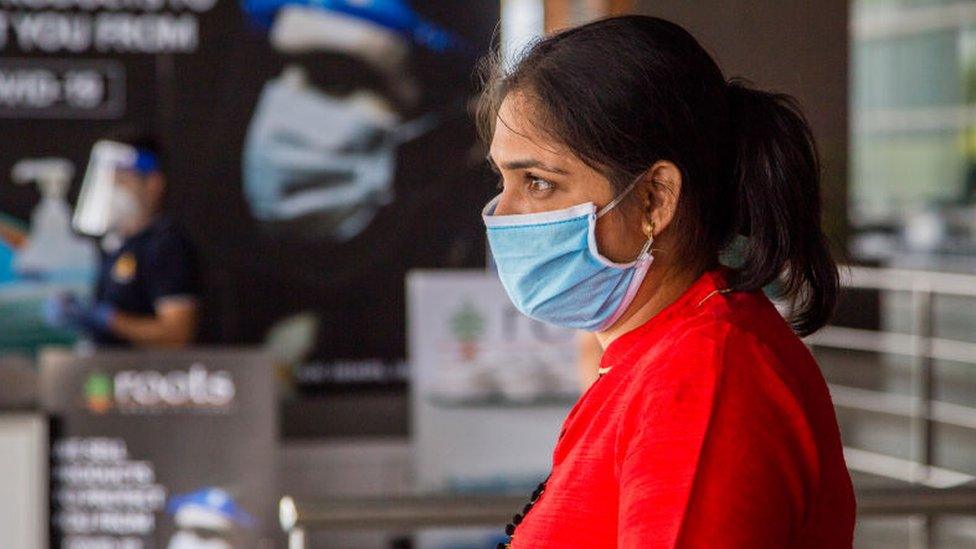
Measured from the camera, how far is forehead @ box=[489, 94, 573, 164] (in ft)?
4.14

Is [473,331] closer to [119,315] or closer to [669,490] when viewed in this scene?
[119,315]

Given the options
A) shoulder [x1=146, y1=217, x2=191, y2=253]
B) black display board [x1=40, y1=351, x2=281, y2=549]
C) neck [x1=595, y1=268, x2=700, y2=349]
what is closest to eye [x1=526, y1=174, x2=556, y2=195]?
neck [x1=595, y1=268, x2=700, y2=349]

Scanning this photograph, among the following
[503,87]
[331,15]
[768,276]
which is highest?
[331,15]

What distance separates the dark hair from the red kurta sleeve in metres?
0.15

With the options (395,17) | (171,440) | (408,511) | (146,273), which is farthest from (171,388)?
(408,511)

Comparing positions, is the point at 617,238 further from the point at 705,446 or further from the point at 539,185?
the point at 705,446

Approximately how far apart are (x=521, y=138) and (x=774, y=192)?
239mm

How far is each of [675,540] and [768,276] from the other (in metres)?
0.32

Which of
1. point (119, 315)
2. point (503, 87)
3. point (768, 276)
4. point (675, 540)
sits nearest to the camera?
point (675, 540)

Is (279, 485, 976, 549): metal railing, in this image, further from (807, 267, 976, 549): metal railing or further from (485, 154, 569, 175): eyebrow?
(485, 154, 569, 175): eyebrow

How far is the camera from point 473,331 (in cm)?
460

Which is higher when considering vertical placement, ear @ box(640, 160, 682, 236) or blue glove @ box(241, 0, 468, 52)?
blue glove @ box(241, 0, 468, 52)

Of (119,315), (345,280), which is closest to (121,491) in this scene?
(119,315)

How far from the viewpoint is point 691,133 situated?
1.24 meters
